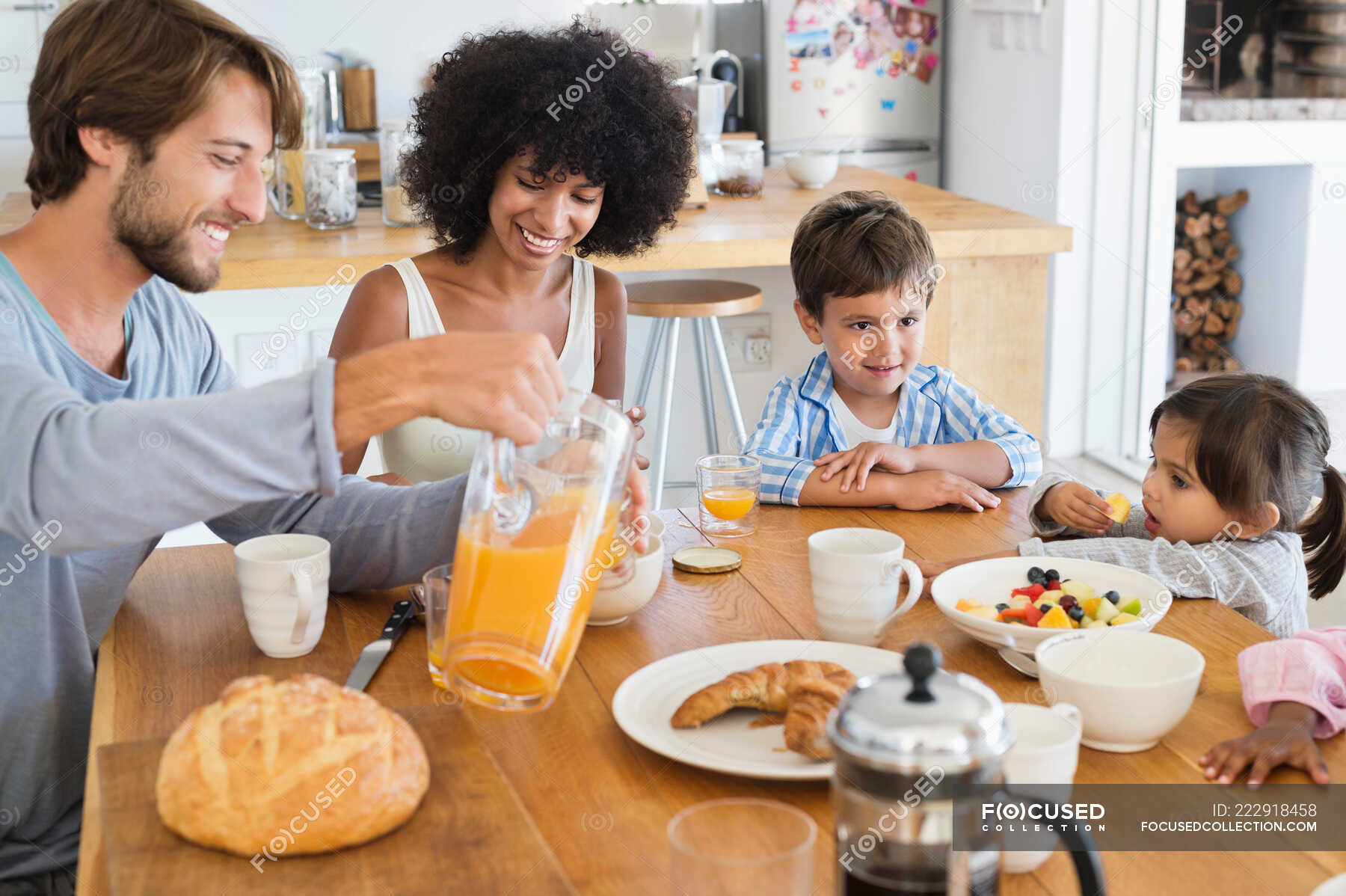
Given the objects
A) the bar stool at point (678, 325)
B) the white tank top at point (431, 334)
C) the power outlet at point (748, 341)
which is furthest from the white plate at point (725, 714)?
the power outlet at point (748, 341)

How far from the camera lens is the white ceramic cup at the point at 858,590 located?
3.51 ft

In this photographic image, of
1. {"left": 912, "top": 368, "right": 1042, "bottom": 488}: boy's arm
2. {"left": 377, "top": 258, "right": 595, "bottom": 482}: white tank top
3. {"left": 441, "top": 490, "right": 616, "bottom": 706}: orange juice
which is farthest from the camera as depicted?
{"left": 377, "top": 258, "right": 595, "bottom": 482}: white tank top

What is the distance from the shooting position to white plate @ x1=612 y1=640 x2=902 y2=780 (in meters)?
0.88

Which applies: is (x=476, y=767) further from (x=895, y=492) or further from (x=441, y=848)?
(x=895, y=492)

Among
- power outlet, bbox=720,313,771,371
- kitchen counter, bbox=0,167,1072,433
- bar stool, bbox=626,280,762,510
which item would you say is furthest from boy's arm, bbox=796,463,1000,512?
power outlet, bbox=720,313,771,371

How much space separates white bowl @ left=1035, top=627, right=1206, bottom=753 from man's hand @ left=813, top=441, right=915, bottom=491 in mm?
559

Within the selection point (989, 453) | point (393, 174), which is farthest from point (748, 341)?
point (989, 453)

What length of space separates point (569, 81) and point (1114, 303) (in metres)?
2.13

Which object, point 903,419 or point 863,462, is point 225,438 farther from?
point 903,419

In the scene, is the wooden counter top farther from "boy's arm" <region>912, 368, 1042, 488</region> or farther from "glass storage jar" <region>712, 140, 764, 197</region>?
"boy's arm" <region>912, 368, 1042, 488</region>

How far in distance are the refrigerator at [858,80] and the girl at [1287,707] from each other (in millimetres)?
3156

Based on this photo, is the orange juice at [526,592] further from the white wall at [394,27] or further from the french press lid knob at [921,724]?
the white wall at [394,27]

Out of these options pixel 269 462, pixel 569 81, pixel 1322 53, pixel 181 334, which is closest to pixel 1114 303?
pixel 1322 53

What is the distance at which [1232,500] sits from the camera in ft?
4.25
